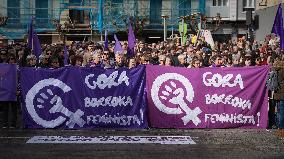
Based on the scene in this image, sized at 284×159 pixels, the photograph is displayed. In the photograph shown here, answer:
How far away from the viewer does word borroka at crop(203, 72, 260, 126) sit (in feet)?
42.7

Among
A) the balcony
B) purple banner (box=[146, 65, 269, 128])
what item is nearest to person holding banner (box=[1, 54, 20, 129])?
purple banner (box=[146, 65, 269, 128])

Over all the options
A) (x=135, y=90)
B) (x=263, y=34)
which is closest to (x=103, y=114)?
(x=135, y=90)

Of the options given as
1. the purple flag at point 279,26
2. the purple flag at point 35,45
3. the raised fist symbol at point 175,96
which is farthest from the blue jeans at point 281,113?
the purple flag at point 35,45

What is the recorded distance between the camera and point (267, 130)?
13.0 meters

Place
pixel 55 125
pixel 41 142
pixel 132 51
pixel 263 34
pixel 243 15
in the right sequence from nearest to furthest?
pixel 41 142, pixel 55 125, pixel 132 51, pixel 263 34, pixel 243 15

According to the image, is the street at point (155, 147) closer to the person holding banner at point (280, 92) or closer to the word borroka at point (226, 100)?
the word borroka at point (226, 100)

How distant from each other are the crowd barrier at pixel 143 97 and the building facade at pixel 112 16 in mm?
16239

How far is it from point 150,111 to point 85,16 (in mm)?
27051

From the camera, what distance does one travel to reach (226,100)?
1306cm

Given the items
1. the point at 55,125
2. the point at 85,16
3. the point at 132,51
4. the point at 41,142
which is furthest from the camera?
the point at 85,16

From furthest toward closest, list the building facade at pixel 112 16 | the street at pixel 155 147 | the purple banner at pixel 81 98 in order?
the building facade at pixel 112 16 → the purple banner at pixel 81 98 → the street at pixel 155 147

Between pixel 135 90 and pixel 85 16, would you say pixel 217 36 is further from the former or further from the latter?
pixel 135 90

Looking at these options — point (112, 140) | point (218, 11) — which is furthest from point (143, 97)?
point (218, 11)

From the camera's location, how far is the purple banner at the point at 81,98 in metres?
12.7
